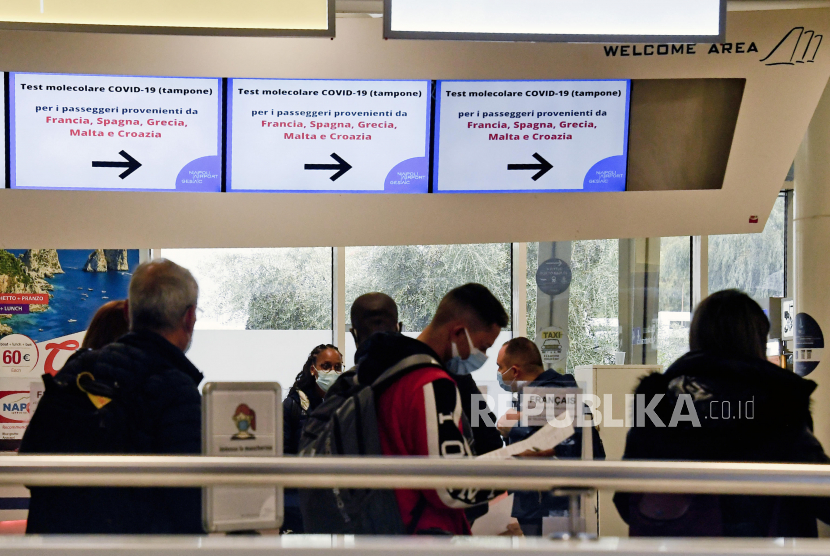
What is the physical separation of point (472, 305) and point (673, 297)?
20.0ft

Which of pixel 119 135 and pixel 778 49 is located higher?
pixel 778 49

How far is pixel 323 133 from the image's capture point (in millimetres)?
3516

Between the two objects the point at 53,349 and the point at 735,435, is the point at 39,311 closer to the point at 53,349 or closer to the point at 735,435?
the point at 53,349

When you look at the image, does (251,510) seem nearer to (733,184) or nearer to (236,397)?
(236,397)

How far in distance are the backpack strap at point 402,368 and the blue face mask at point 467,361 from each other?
366 mm

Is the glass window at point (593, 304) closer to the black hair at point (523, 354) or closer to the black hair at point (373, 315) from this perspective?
the black hair at point (523, 354)

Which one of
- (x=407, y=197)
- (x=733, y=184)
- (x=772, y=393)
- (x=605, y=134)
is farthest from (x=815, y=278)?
(x=772, y=393)

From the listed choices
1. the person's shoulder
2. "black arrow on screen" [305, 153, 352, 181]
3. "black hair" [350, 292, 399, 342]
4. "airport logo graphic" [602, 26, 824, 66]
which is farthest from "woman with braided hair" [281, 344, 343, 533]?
"airport logo graphic" [602, 26, 824, 66]

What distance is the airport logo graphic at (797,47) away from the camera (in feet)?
11.6

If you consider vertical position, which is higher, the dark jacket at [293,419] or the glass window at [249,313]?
the glass window at [249,313]

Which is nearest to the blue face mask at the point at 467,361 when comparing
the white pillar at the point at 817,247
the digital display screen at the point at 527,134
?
the digital display screen at the point at 527,134

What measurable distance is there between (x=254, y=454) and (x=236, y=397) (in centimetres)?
12

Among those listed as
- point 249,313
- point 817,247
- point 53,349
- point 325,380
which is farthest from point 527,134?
point 53,349

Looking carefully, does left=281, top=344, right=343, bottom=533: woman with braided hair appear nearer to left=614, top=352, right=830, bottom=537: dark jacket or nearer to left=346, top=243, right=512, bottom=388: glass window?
left=614, top=352, right=830, bottom=537: dark jacket
